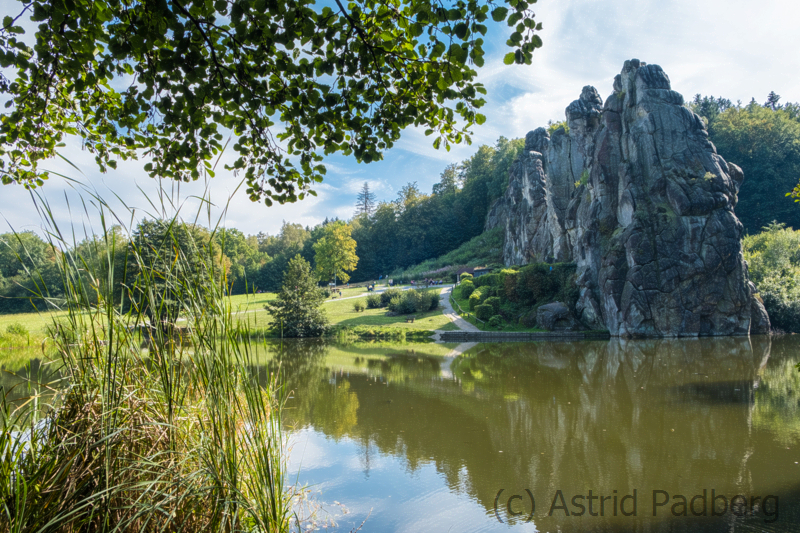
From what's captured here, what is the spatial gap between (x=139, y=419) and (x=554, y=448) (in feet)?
19.7

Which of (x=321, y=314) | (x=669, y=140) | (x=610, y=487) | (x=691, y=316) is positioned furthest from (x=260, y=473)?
(x=669, y=140)

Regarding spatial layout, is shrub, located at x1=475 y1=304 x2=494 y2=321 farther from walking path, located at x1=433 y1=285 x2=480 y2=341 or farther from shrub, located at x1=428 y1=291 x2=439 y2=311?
shrub, located at x1=428 y1=291 x2=439 y2=311

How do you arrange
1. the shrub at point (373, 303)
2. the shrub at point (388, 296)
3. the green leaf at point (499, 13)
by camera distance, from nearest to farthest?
the green leaf at point (499, 13)
the shrub at point (388, 296)
the shrub at point (373, 303)

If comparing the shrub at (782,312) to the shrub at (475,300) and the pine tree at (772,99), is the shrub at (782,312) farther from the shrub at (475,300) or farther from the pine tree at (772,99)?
the pine tree at (772,99)

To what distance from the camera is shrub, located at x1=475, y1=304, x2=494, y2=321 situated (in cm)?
2409

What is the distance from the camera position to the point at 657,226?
73.2ft

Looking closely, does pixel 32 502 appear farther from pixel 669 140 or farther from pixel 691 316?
pixel 669 140

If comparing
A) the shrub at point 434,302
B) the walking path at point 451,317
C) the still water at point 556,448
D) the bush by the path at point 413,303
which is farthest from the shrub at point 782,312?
the bush by the path at point 413,303

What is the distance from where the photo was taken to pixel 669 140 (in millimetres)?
23312

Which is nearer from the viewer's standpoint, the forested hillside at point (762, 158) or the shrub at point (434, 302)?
the shrub at point (434, 302)

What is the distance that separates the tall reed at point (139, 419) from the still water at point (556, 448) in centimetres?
285

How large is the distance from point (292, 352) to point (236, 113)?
1589 cm

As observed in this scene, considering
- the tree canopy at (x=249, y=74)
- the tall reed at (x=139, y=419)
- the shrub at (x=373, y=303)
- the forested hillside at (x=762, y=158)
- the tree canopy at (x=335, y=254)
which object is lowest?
the shrub at (x=373, y=303)

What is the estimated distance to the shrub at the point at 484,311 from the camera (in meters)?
24.1
